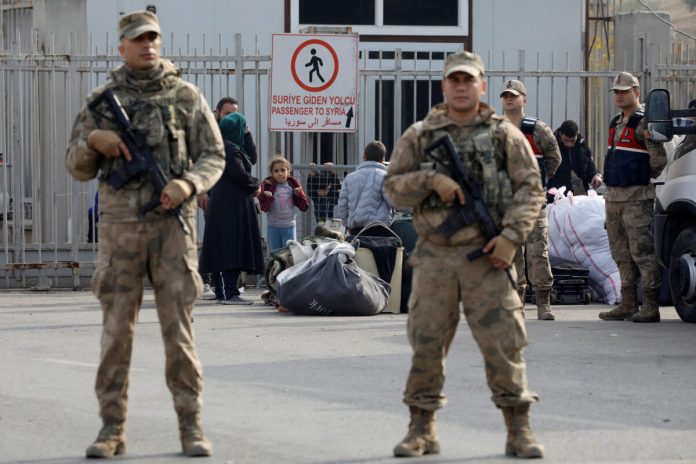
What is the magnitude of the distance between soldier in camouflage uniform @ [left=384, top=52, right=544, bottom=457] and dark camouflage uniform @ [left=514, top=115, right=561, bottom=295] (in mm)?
5411

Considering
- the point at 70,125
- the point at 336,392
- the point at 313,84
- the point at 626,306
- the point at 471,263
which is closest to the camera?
the point at 471,263

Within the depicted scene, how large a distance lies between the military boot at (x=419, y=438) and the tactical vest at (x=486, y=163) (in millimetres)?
930

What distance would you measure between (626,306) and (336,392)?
4845 mm

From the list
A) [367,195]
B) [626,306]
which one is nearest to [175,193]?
[626,306]

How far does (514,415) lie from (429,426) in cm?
39

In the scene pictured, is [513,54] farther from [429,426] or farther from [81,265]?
[429,426]

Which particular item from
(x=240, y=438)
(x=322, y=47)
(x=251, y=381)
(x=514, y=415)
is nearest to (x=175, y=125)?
(x=240, y=438)

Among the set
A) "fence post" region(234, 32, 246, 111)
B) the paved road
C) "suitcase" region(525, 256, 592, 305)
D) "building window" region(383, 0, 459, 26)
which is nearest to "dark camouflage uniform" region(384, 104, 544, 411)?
the paved road

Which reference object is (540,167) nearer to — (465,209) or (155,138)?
(465,209)

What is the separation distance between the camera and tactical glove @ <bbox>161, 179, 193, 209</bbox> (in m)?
6.69

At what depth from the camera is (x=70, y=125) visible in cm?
1694

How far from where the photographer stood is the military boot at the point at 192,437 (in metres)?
6.77

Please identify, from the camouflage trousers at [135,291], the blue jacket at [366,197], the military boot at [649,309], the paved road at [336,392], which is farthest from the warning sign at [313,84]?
the camouflage trousers at [135,291]

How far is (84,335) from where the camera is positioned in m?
11.9
